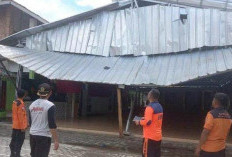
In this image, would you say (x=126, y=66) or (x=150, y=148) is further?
(x=126, y=66)

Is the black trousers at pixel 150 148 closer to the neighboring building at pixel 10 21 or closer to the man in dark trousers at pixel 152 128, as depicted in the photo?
the man in dark trousers at pixel 152 128

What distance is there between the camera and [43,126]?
527cm

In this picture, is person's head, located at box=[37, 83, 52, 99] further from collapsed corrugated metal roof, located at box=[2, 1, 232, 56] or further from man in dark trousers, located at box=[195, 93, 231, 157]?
collapsed corrugated metal roof, located at box=[2, 1, 232, 56]

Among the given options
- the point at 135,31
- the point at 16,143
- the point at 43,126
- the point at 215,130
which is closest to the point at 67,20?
the point at 135,31

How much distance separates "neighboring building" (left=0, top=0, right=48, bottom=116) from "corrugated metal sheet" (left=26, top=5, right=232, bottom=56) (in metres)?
5.71

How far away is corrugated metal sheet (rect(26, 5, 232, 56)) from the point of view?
34.3 ft

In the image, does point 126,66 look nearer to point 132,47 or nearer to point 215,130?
point 132,47

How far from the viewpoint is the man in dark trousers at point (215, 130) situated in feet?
15.9

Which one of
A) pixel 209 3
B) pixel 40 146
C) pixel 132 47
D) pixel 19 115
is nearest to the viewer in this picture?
pixel 40 146

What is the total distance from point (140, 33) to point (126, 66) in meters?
1.36

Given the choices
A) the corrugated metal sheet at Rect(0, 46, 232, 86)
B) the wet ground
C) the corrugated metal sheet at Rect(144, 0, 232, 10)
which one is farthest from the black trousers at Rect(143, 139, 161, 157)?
the corrugated metal sheet at Rect(144, 0, 232, 10)

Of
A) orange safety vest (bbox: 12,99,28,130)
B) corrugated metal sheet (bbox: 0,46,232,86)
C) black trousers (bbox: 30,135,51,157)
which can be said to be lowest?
black trousers (bbox: 30,135,51,157)

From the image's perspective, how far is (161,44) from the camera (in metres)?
11.0

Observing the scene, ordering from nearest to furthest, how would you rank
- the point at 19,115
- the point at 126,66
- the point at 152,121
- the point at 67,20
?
1. the point at 152,121
2. the point at 19,115
3. the point at 126,66
4. the point at 67,20
